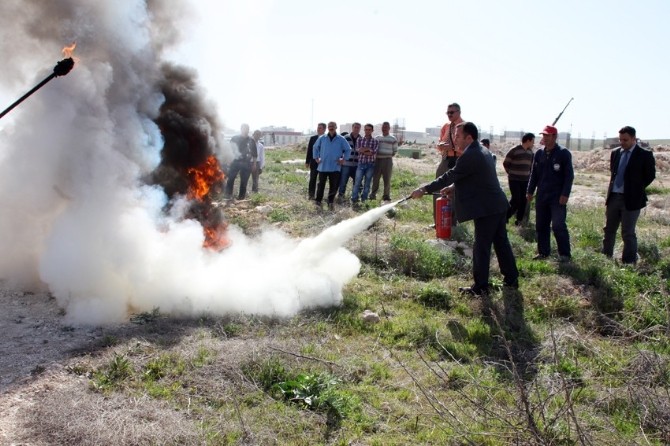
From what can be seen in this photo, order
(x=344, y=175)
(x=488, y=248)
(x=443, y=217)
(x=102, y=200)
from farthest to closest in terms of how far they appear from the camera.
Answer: (x=344, y=175) → (x=443, y=217) → (x=488, y=248) → (x=102, y=200)

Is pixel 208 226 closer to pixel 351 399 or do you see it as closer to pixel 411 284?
pixel 411 284

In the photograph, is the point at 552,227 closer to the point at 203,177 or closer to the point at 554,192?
the point at 554,192

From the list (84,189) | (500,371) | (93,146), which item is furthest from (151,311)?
(500,371)

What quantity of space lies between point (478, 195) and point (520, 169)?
4932 mm

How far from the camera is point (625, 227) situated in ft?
27.5

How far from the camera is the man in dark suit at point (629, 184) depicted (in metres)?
8.20

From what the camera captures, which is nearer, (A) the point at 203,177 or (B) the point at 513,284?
(B) the point at 513,284

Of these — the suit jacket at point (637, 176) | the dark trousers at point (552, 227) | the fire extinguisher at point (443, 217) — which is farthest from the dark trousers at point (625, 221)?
the fire extinguisher at point (443, 217)

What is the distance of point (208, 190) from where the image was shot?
9117 mm

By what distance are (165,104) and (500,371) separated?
6.15 metres

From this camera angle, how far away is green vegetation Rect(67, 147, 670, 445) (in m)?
3.88

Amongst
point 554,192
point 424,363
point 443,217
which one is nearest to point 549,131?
point 554,192

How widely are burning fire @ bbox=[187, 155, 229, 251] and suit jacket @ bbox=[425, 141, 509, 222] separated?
12.5 feet

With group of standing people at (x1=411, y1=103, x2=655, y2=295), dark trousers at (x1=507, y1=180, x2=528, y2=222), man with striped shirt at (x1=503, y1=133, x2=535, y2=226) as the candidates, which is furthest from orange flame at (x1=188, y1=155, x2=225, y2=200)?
dark trousers at (x1=507, y1=180, x2=528, y2=222)
